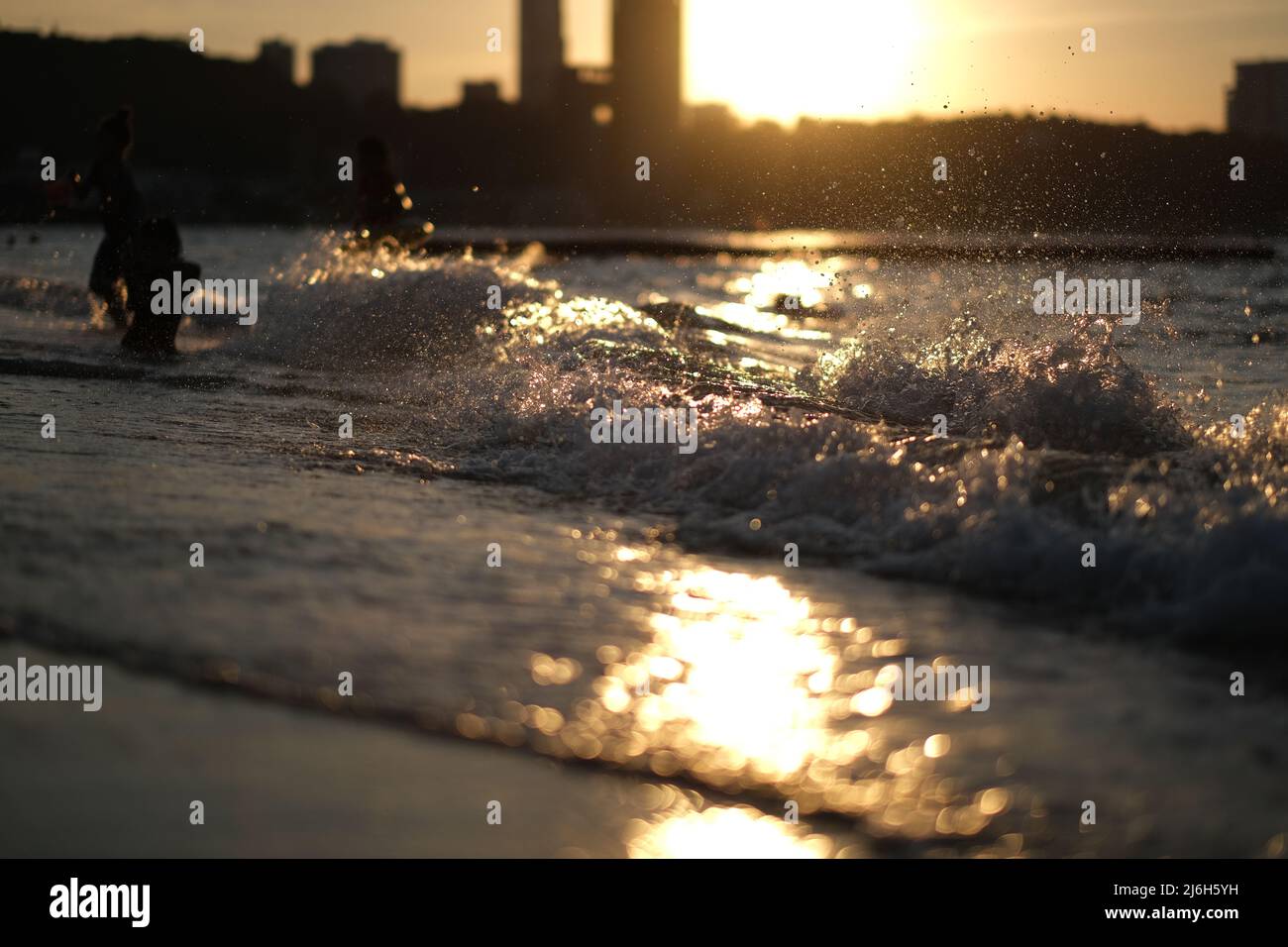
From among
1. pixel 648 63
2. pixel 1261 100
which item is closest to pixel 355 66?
pixel 648 63

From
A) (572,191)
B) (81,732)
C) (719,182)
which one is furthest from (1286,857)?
(572,191)

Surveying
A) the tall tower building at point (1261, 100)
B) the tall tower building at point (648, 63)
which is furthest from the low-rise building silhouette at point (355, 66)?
the tall tower building at point (1261, 100)

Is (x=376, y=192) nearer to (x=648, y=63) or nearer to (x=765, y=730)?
(x=765, y=730)

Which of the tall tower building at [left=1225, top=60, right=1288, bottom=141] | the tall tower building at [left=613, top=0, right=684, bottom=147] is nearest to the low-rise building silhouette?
the tall tower building at [left=613, top=0, right=684, bottom=147]

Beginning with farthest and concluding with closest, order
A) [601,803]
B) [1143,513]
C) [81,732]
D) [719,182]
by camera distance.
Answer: [719,182] < [1143,513] < [81,732] < [601,803]

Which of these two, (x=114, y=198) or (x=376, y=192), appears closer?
(x=114, y=198)

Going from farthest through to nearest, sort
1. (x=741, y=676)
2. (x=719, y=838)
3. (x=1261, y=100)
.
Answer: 1. (x=1261, y=100)
2. (x=741, y=676)
3. (x=719, y=838)

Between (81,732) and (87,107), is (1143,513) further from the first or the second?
(87,107)
